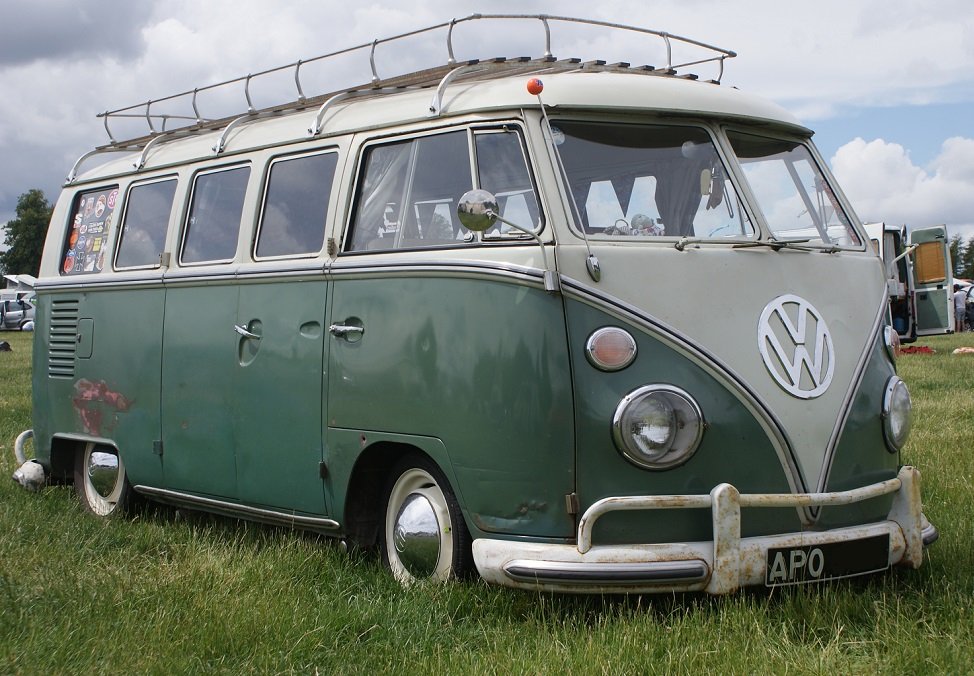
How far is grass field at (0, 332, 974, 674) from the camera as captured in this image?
419 cm

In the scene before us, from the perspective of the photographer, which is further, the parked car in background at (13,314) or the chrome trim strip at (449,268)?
the parked car in background at (13,314)

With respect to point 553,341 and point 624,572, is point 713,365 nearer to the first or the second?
point 553,341

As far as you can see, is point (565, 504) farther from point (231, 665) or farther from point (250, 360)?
point (250, 360)

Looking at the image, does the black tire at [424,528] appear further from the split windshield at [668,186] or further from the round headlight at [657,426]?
the split windshield at [668,186]

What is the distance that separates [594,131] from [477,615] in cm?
205

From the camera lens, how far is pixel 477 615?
483cm

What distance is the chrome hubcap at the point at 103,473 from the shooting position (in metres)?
7.51

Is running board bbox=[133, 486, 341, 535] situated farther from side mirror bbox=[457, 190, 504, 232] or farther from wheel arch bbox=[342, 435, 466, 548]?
side mirror bbox=[457, 190, 504, 232]

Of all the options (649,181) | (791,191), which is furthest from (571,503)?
(791,191)

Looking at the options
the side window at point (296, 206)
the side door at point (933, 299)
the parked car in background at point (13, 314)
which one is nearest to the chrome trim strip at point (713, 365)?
the side window at point (296, 206)

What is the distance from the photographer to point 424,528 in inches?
206

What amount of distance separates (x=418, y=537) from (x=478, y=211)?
151 cm

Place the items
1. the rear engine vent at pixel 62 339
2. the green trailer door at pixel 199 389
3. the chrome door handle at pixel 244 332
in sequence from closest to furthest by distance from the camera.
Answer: the chrome door handle at pixel 244 332
the green trailer door at pixel 199 389
the rear engine vent at pixel 62 339

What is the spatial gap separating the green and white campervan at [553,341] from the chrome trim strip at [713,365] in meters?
0.01
